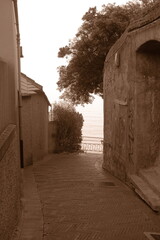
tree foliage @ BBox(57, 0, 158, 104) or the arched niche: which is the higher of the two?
tree foliage @ BBox(57, 0, 158, 104)

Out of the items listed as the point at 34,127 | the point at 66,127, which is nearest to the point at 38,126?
the point at 34,127

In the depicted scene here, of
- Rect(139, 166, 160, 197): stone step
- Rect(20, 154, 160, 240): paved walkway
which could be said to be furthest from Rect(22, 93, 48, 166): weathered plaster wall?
→ Rect(139, 166, 160, 197): stone step

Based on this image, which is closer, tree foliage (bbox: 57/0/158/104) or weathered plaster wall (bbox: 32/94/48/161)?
weathered plaster wall (bbox: 32/94/48/161)

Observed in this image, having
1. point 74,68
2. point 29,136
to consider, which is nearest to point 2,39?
point 29,136

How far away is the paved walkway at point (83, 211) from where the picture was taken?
6.93m

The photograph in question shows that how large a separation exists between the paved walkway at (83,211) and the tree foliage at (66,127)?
999 cm

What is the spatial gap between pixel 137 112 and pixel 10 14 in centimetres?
419

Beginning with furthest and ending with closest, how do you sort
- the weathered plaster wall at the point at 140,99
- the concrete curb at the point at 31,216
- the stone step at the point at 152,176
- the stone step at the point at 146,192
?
the weathered plaster wall at the point at 140,99 < the stone step at the point at 152,176 < the stone step at the point at 146,192 < the concrete curb at the point at 31,216

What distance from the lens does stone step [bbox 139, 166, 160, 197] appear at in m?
8.95

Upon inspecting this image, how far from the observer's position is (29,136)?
51.9 feet

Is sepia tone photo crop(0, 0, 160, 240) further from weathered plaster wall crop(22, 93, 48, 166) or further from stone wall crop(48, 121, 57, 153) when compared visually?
stone wall crop(48, 121, 57, 153)

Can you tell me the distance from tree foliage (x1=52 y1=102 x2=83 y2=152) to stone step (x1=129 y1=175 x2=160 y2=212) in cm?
→ 1278

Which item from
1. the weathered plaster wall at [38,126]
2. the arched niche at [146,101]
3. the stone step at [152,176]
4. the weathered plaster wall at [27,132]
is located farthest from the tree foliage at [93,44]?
the stone step at [152,176]

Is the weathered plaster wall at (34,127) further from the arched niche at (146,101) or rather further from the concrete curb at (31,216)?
the arched niche at (146,101)
